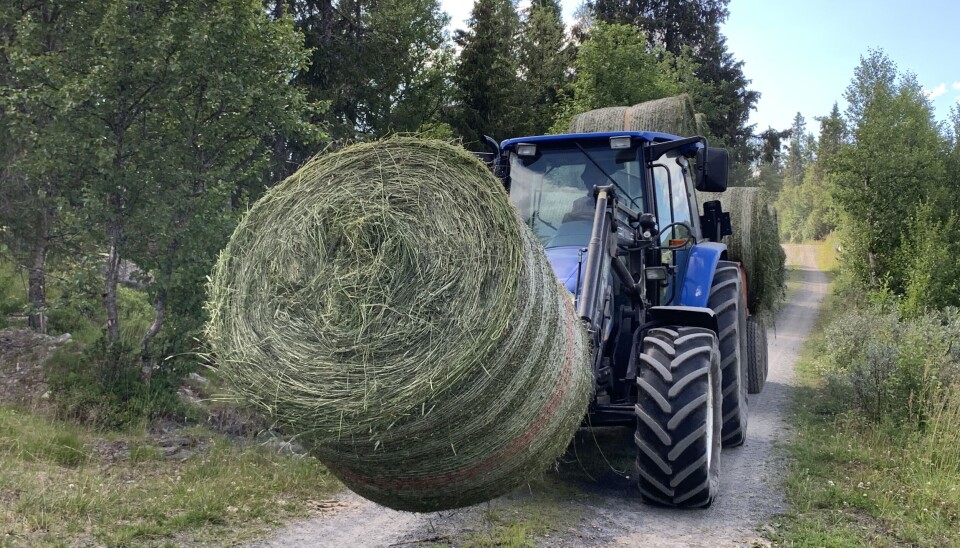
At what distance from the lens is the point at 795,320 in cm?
2069

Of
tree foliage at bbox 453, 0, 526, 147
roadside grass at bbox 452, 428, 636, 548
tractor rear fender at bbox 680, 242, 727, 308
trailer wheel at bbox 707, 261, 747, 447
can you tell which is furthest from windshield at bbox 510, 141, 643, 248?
tree foliage at bbox 453, 0, 526, 147

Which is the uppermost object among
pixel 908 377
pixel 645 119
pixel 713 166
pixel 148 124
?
pixel 645 119

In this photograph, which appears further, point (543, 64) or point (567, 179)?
point (543, 64)

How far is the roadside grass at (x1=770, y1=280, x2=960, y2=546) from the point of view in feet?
14.8

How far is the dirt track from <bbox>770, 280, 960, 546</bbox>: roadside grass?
0.22m

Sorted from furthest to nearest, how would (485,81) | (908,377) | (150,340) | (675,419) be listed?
(485,81) < (150,340) < (908,377) < (675,419)

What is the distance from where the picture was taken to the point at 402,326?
3.10 m

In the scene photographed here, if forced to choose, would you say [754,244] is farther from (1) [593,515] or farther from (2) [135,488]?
(2) [135,488]

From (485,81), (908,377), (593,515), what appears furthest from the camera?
(485,81)

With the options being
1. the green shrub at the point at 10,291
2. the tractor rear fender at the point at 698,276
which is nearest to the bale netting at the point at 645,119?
the tractor rear fender at the point at 698,276

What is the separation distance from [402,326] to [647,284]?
2954 millimetres

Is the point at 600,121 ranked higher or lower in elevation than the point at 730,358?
higher

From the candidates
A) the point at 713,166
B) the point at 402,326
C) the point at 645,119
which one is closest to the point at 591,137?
the point at 713,166

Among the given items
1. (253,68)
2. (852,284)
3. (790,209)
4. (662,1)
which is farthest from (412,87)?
(790,209)
